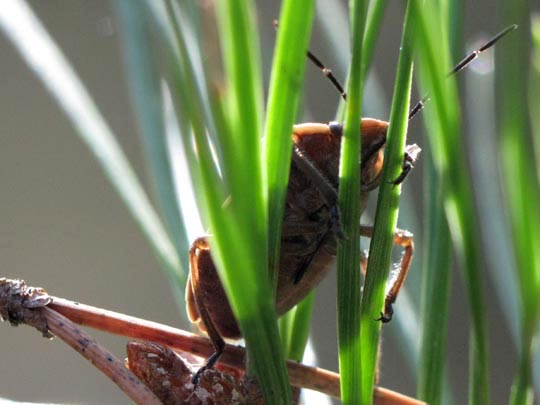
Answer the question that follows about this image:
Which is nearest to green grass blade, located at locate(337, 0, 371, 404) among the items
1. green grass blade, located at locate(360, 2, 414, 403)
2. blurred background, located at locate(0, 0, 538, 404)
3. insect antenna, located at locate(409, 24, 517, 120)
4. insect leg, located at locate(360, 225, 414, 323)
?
green grass blade, located at locate(360, 2, 414, 403)

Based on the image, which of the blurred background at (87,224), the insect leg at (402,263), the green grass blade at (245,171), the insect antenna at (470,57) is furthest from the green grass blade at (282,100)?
the blurred background at (87,224)

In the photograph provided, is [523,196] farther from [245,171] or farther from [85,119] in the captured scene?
[85,119]

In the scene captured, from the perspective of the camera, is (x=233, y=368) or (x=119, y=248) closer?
(x=233, y=368)

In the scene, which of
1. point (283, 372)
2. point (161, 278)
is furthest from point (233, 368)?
point (161, 278)

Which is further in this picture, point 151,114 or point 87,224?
point 87,224

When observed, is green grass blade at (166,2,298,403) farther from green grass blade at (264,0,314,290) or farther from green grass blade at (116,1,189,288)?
green grass blade at (116,1,189,288)

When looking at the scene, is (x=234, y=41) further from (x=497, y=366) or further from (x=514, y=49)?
(x=497, y=366)

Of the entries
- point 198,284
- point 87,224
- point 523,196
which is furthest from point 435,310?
point 87,224
